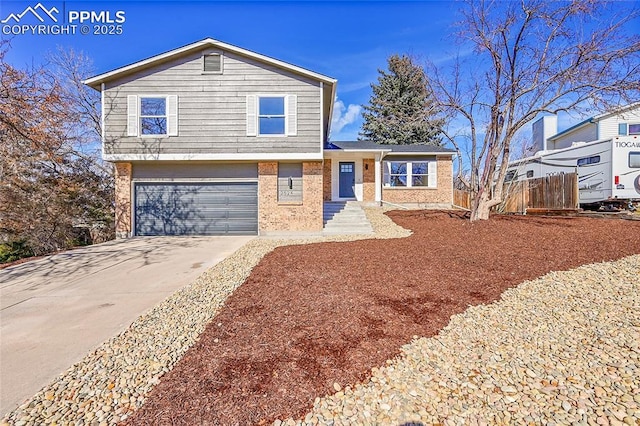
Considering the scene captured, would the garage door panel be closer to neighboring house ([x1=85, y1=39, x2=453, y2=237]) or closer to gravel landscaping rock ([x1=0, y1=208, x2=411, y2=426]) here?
neighboring house ([x1=85, y1=39, x2=453, y2=237])

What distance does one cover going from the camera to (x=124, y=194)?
33.3ft

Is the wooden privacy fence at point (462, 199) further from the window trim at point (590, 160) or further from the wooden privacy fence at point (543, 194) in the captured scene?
the window trim at point (590, 160)

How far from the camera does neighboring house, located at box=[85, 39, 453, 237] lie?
9.94 meters

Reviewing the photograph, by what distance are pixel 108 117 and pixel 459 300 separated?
11.5 metres

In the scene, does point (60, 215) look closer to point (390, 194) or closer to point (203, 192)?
point (203, 192)

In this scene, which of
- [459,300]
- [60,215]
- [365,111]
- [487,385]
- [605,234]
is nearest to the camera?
[487,385]

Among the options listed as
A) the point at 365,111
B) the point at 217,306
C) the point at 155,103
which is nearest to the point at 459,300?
the point at 217,306

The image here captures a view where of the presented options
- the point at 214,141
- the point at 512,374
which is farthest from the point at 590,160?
the point at 214,141

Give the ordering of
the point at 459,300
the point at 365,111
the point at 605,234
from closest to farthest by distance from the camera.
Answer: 1. the point at 459,300
2. the point at 605,234
3. the point at 365,111

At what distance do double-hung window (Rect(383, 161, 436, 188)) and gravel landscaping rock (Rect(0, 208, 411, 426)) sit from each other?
12827 millimetres

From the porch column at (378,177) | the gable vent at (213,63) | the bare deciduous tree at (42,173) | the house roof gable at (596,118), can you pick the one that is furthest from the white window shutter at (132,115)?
the house roof gable at (596,118)

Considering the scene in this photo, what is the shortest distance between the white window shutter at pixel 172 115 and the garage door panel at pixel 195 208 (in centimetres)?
178

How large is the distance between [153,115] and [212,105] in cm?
209

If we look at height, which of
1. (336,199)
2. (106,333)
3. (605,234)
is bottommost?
(106,333)
